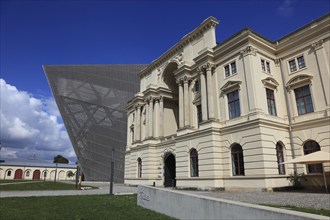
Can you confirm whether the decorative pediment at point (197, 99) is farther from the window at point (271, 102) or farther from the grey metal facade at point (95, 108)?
the grey metal facade at point (95, 108)

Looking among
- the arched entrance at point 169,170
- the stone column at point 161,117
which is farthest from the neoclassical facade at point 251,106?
the stone column at point 161,117

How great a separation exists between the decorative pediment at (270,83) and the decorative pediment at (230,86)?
2.36 meters

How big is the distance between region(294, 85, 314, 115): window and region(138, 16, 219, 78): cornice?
12.5 metres

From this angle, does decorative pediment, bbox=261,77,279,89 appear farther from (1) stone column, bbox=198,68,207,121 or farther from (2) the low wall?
(2) the low wall

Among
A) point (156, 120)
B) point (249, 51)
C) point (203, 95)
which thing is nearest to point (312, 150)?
point (249, 51)

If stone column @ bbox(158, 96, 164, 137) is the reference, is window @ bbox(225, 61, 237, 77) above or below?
above

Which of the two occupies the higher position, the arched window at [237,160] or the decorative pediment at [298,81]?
the decorative pediment at [298,81]

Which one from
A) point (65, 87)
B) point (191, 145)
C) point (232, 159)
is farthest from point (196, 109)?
point (65, 87)

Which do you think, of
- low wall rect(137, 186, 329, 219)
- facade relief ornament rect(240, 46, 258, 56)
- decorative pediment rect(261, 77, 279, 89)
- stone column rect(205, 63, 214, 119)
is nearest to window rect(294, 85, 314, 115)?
decorative pediment rect(261, 77, 279, 89)

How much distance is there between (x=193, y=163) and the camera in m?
27.6

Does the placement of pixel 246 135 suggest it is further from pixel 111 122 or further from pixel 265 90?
pixel 111 122

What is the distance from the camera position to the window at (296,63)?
23927mm

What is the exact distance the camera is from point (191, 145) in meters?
27.5

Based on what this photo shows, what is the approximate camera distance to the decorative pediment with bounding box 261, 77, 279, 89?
24.0 metres
